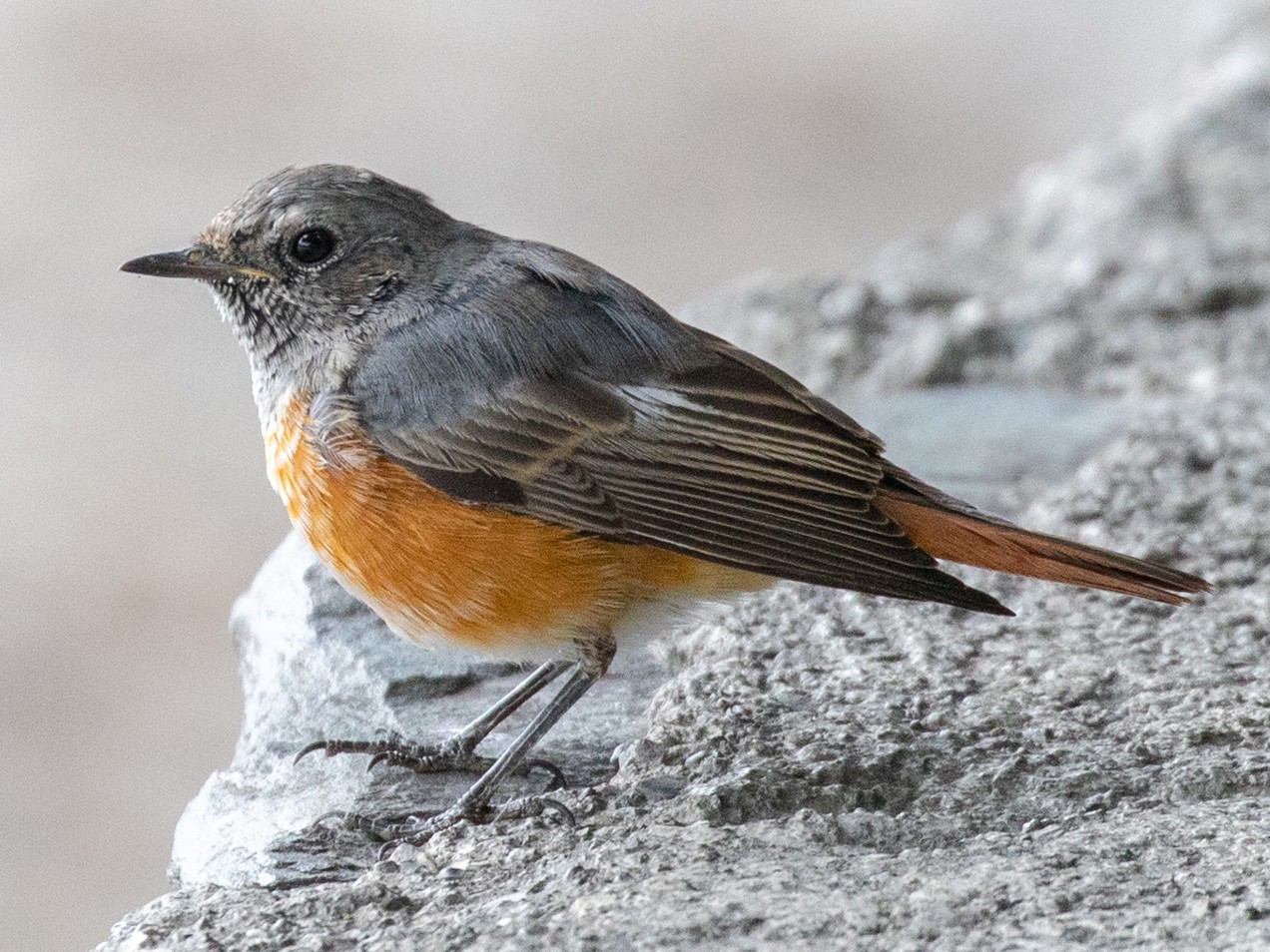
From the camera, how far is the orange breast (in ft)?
11.5

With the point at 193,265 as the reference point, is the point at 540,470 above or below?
below

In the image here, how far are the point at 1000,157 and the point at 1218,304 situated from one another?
5516 mm

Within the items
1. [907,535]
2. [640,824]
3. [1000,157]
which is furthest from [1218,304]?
[1000,157]

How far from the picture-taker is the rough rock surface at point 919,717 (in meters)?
2.68

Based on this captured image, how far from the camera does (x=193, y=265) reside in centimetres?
393

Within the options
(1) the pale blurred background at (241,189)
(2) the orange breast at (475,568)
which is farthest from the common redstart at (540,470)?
(1) the pale blurred background at (241,189)

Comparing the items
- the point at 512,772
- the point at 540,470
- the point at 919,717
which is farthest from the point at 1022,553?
the point at 512,772

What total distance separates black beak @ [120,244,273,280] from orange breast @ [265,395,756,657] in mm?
543

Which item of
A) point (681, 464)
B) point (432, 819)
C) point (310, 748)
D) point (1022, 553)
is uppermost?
point (681, 464)

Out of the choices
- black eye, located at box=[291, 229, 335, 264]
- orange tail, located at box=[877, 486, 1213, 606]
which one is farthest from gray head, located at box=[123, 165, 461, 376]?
orange tail, located at box=[877, 486, 1213, 606]

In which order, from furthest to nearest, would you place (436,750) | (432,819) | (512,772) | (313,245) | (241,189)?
(241,189) → (313,245) → (436,750) → (512,772) → (432,819)

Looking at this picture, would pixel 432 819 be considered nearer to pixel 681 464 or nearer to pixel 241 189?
pixel 681 464

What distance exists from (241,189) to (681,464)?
21.1ft

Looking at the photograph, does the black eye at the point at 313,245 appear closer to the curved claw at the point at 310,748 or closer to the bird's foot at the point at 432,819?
the curved claw at the point at 310,748
